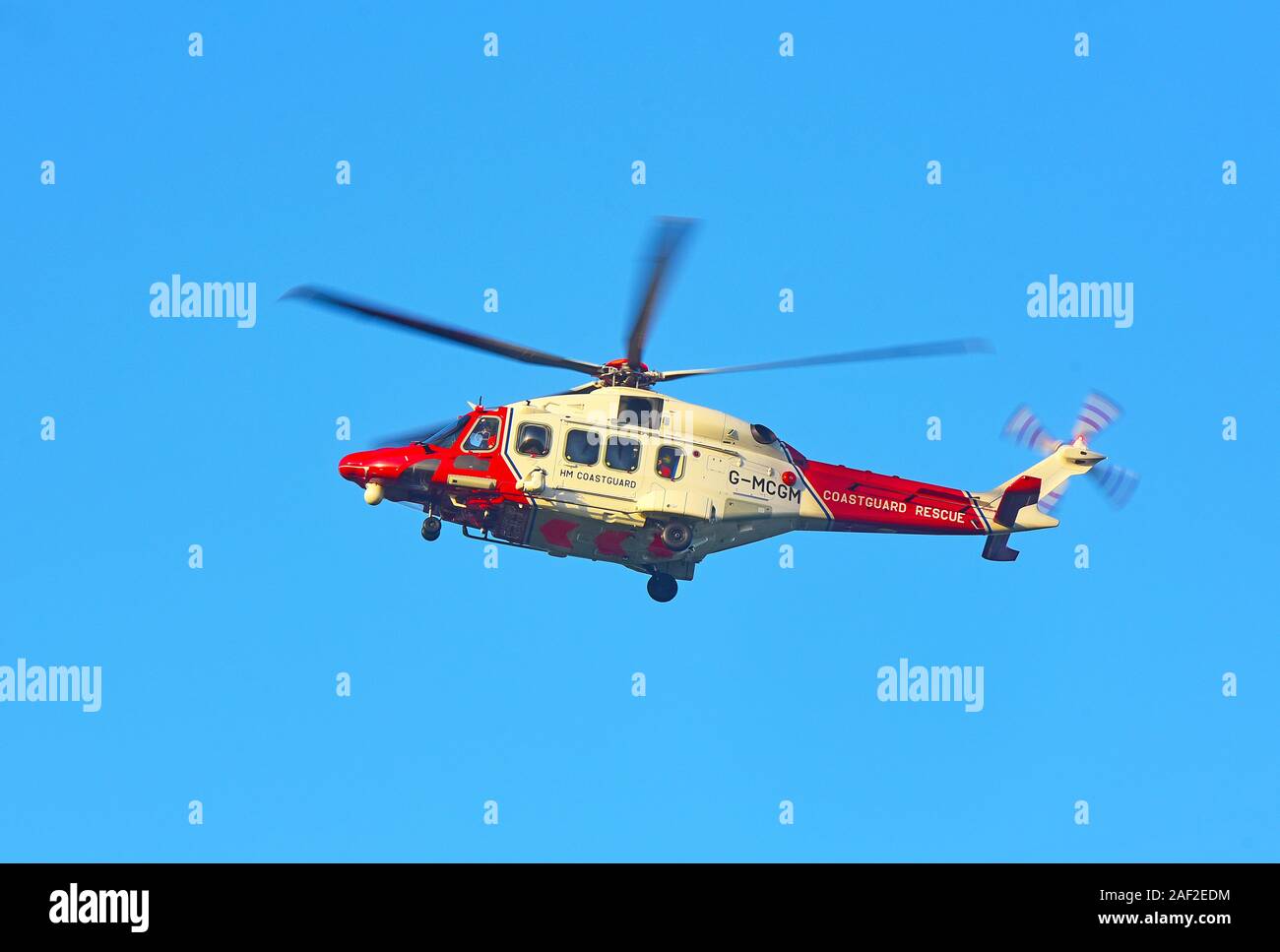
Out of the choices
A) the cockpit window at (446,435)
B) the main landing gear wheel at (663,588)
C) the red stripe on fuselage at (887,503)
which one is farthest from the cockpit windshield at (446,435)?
the red stripe on fuselage at (887,503)

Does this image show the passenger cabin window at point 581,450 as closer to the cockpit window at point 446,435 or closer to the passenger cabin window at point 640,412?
the passenger cabin window at point 640,412

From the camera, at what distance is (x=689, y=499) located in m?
36.6

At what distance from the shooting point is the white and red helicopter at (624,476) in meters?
36.0

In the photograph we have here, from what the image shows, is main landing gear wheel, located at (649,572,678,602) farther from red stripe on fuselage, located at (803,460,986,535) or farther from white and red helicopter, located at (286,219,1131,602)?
red stripe on fuselage, located at (803,460,986,535)

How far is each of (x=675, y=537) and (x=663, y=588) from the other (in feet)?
5.49

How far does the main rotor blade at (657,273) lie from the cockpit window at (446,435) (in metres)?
3.56

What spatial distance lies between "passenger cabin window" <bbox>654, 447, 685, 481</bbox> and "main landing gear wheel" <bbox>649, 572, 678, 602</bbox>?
7.46ft

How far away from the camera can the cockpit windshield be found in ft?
119

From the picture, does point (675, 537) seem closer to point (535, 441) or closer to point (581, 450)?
point (581, 450)

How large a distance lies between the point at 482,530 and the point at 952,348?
9.41 meters

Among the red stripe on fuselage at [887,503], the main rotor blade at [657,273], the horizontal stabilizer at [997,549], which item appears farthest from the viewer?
the horizontal stabilizer at [997,549]

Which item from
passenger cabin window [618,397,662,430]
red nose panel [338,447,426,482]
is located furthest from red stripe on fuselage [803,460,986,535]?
red nose panel [338,447,426,482]

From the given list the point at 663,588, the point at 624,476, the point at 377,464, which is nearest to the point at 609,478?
the point at 624,476
